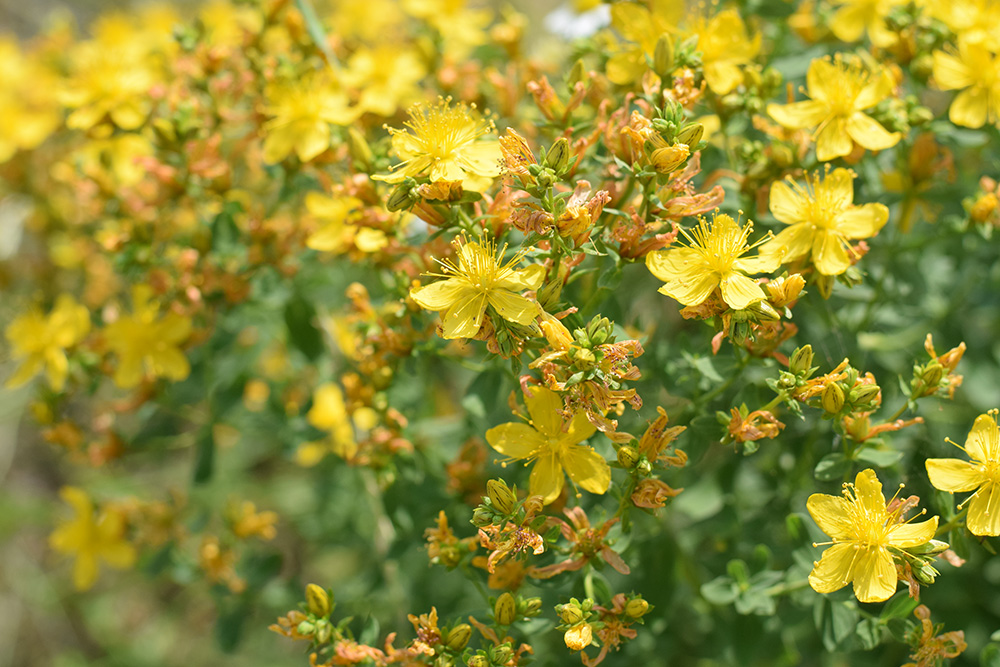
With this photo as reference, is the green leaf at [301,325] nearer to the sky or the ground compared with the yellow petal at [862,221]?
nearer to the ground

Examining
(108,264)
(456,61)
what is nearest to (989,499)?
(456,61)

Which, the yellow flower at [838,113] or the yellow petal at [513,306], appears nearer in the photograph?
the yellow petal at [513,306]

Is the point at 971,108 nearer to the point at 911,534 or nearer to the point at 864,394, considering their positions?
the point at 864,394

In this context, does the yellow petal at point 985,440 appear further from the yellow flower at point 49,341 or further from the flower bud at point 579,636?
the yellow flower at point 49,341

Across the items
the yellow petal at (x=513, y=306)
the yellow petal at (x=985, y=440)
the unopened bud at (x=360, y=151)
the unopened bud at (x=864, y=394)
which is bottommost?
the yellow petal at (x=985, y=440)

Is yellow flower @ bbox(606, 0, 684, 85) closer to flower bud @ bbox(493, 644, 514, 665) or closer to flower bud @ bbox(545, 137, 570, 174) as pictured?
flower bud @ bbox(545, 137, 570, 174)

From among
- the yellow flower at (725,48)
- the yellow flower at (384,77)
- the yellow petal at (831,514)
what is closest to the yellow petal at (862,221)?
the yellow flower at (725,48)

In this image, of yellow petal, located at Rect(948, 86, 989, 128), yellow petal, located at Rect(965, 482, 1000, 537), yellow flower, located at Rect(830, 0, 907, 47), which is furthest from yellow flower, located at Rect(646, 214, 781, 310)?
yellow flower, located at Rect(830, 0, 907, 47)

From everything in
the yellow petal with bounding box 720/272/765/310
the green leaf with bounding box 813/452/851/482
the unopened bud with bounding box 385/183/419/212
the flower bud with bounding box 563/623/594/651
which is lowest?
the green leaf with bounding box 813/452/851/482
